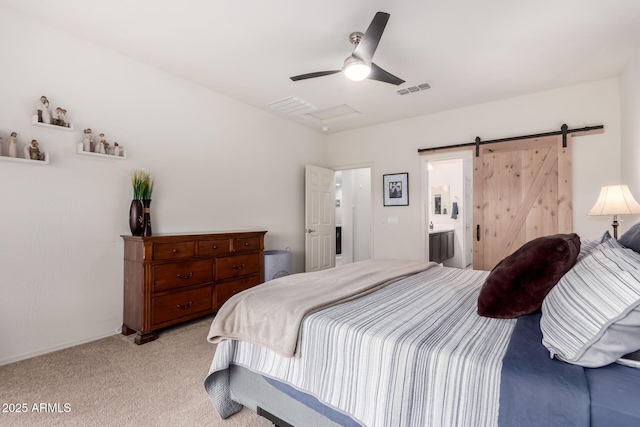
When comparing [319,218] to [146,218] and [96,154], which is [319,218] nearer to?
[146,218]

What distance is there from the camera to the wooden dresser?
2767 millimetres

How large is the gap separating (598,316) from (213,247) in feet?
10.0

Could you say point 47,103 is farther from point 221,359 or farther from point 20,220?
point 221,359

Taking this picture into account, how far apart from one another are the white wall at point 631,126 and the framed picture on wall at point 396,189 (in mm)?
2413

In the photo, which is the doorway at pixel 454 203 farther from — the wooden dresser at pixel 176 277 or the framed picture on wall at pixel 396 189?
the wooden dresser at pixel 176 277

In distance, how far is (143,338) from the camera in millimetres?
2730

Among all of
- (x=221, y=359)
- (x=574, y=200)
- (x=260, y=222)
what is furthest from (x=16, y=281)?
(x=574, y=200)

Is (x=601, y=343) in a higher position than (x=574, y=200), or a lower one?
lower

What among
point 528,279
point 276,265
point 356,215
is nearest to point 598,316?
point 528,279

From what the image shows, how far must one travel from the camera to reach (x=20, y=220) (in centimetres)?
243

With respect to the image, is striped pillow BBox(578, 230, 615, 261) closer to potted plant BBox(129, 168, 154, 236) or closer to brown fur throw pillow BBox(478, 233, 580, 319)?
brown fur throw pillow BBox(478, 233, 580, 319)

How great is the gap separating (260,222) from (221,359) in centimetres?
290

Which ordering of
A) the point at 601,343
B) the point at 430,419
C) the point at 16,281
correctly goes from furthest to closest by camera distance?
the point at 16,281 → the point at 430,419 → the point at 601,343

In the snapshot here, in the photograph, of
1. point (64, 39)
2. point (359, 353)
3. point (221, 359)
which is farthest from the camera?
point (64, 39)
